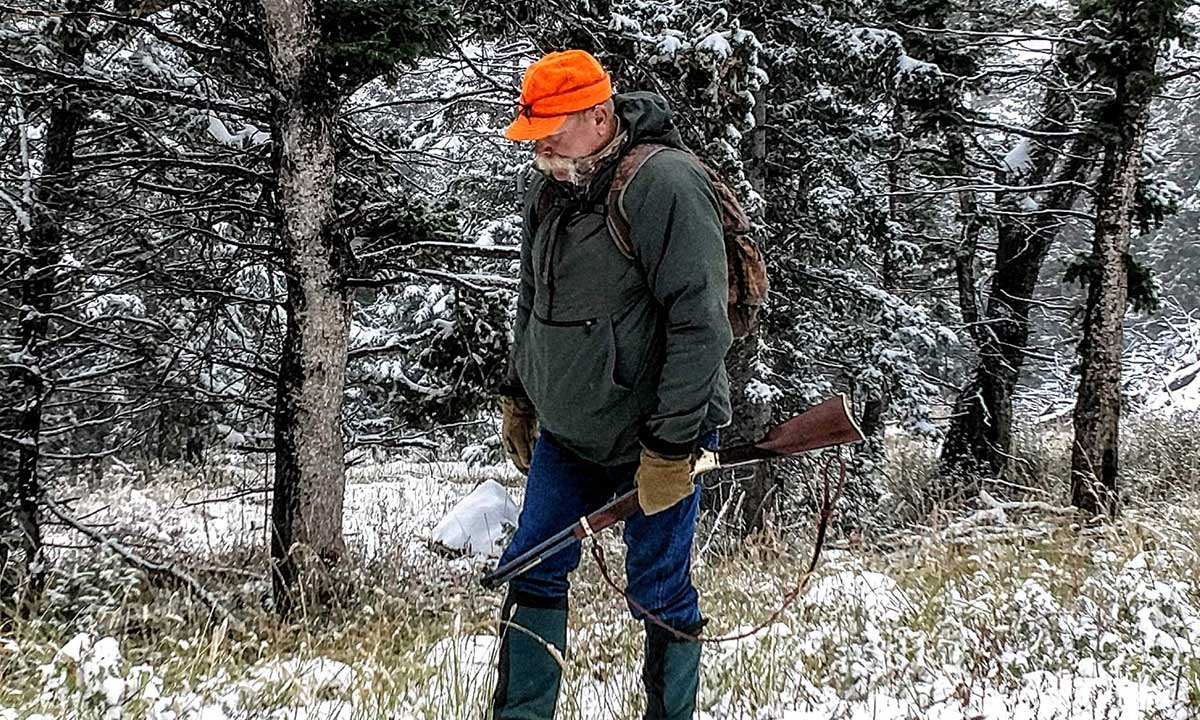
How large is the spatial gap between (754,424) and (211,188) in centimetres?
524

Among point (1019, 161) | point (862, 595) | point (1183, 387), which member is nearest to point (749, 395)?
point (862, 595)

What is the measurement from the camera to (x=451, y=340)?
22.9ft

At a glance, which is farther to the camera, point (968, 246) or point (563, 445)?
point (968, 246)

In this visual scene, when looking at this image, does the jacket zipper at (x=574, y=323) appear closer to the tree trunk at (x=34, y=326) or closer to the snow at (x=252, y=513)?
the snow at (x=252, y=513)

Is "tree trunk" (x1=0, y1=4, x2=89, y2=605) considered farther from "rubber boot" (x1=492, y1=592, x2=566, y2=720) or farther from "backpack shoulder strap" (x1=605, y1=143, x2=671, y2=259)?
"backpack shoulder strap" (x1=605, y1=143, x2=671, y2=259)

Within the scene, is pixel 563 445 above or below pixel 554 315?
below

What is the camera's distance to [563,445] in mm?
3197

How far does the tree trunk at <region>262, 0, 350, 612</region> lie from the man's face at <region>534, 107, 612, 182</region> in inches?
109

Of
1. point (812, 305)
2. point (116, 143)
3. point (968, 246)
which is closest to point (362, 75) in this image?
point (116, 143)

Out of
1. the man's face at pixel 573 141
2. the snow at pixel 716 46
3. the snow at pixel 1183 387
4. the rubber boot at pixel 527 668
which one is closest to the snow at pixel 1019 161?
the snow at pixel 716 46

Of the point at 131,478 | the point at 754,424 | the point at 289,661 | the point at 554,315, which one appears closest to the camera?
the point at 554,315

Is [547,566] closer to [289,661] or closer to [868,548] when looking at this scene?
[289,661]

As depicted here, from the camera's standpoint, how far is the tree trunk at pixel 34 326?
18.9ft

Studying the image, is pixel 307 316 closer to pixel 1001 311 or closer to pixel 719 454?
pixel 719 454
